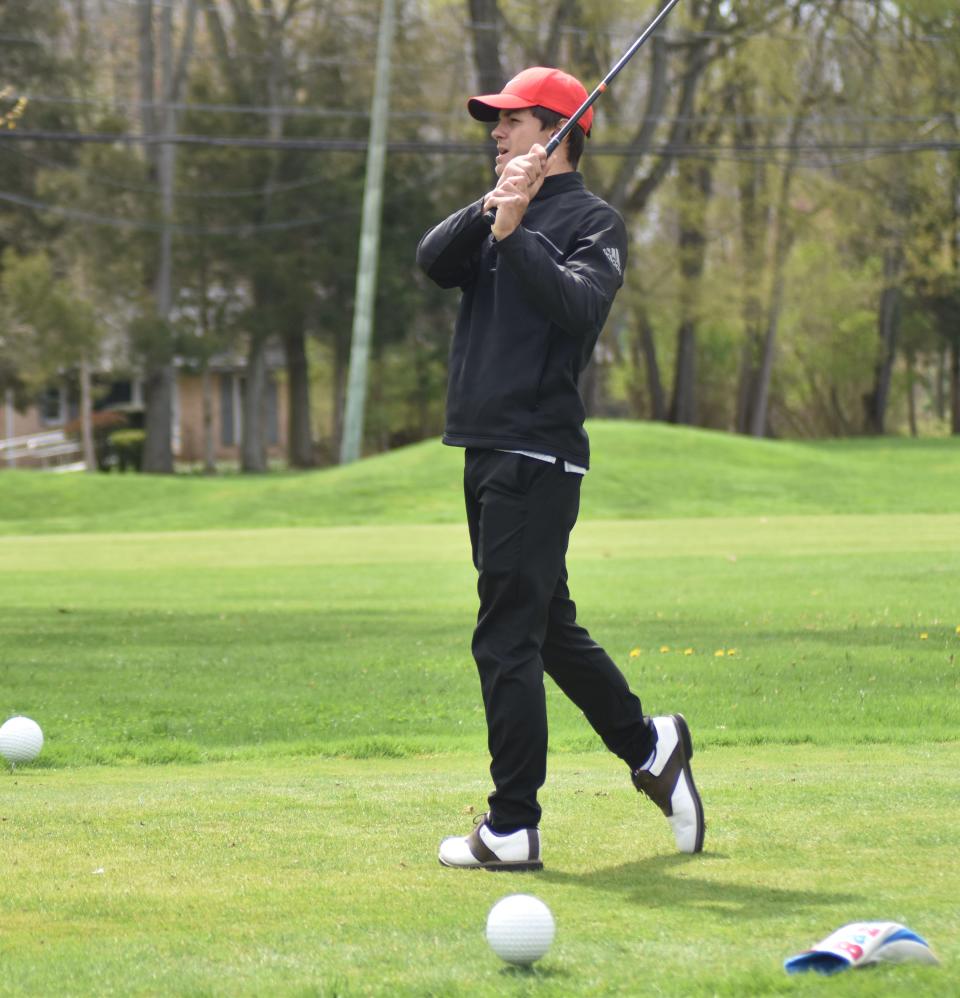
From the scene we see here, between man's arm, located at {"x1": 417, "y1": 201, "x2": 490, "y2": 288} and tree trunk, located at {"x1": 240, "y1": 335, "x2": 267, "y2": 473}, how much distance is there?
44776 mm

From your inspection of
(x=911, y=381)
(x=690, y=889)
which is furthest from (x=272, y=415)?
(x=690, y=889)

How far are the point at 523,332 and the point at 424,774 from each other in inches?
106

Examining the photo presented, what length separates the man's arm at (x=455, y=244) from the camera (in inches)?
209

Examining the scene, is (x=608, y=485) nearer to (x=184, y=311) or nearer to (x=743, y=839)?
(x=184, y=311)

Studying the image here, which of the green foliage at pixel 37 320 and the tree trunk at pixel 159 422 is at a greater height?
the green foliage at pixel 37 320

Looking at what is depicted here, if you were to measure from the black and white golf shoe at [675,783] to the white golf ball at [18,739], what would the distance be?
3211 millimetres

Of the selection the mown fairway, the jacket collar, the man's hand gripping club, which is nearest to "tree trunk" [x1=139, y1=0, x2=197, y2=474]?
the mown fairway

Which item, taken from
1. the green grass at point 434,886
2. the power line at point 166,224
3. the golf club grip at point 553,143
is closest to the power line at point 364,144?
the power line at point 166,224

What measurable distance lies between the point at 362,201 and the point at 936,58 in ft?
49.9

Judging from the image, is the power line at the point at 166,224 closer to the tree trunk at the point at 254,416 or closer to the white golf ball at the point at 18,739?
the tree trunk at the point at 254,416

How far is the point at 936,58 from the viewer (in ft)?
145

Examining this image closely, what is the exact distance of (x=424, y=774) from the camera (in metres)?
7.37

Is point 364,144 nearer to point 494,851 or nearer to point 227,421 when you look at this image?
point 494,851

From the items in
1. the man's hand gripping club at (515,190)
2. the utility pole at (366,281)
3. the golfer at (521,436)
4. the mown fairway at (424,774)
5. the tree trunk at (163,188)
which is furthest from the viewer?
the tree trunk at (163,188)
